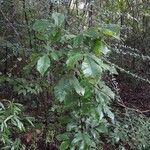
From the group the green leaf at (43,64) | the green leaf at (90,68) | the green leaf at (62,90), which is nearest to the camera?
the green leaf at (90,68)

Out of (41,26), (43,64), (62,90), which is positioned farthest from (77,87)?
(41,26)

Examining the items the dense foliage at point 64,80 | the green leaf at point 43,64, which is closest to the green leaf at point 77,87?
the dense foliage at point 64,80

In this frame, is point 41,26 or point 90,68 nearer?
point 90,68

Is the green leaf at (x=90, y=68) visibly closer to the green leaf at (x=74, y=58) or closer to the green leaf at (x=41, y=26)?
the green leaf at (x=74, y=58)

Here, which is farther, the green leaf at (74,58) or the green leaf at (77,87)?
the green leaf at (77,87)

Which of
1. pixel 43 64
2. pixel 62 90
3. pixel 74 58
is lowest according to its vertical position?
pixel 62 90

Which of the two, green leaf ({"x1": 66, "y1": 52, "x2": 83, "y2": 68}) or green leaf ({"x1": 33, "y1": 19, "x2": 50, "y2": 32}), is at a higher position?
green leaf ({"x1": 33, "y1": 19, "x2": 50, "y2": 32})

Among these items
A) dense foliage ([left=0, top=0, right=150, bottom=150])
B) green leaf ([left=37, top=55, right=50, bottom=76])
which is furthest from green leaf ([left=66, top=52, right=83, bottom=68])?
green leaf ([left=37, top=55, right=50, bottom=76])

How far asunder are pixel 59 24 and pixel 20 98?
226cm

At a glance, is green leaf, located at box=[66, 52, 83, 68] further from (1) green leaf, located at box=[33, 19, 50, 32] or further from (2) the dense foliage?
(1) green leaf, located at box=[33, 19, 50, 32]

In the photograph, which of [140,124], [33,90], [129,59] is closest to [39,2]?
[33,90]

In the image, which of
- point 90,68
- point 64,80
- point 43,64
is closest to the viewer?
point 90,68

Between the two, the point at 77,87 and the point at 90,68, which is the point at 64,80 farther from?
the point at 90,68

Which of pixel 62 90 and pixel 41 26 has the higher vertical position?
pixel 41 26
